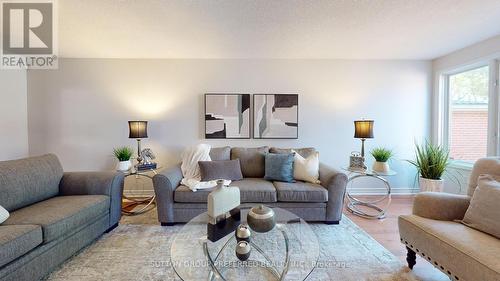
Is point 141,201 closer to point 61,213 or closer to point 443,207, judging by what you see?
point 61,213

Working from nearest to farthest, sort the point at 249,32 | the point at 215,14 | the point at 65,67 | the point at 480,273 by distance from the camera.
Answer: the point at 480,273 < the point at 215,14 < the point at 249,32 < the point at 65,67

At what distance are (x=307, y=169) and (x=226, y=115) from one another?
1.52 meters

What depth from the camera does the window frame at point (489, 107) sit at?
107 inches

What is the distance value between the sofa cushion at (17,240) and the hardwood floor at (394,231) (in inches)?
113

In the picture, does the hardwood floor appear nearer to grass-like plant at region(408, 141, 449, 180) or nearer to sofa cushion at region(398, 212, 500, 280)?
sofa cushion at region(398, 212, 500, 280)

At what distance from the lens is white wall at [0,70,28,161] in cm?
314

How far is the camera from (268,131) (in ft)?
11.5

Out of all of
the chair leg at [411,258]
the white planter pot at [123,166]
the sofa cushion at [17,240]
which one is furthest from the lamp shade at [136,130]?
the chair leg at [411,258]

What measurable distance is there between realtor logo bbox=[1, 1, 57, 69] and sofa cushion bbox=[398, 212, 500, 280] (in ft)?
11.9

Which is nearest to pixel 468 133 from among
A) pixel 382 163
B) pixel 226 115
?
pixel 382 163

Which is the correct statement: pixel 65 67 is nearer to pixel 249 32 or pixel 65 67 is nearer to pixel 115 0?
pixel 115 0

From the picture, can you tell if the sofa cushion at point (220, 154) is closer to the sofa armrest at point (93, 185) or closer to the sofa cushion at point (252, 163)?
the sofa cushion at point (252, 163)

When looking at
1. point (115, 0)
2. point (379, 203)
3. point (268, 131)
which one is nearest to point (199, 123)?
point (268, 131)

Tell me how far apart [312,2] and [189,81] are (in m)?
2.20
